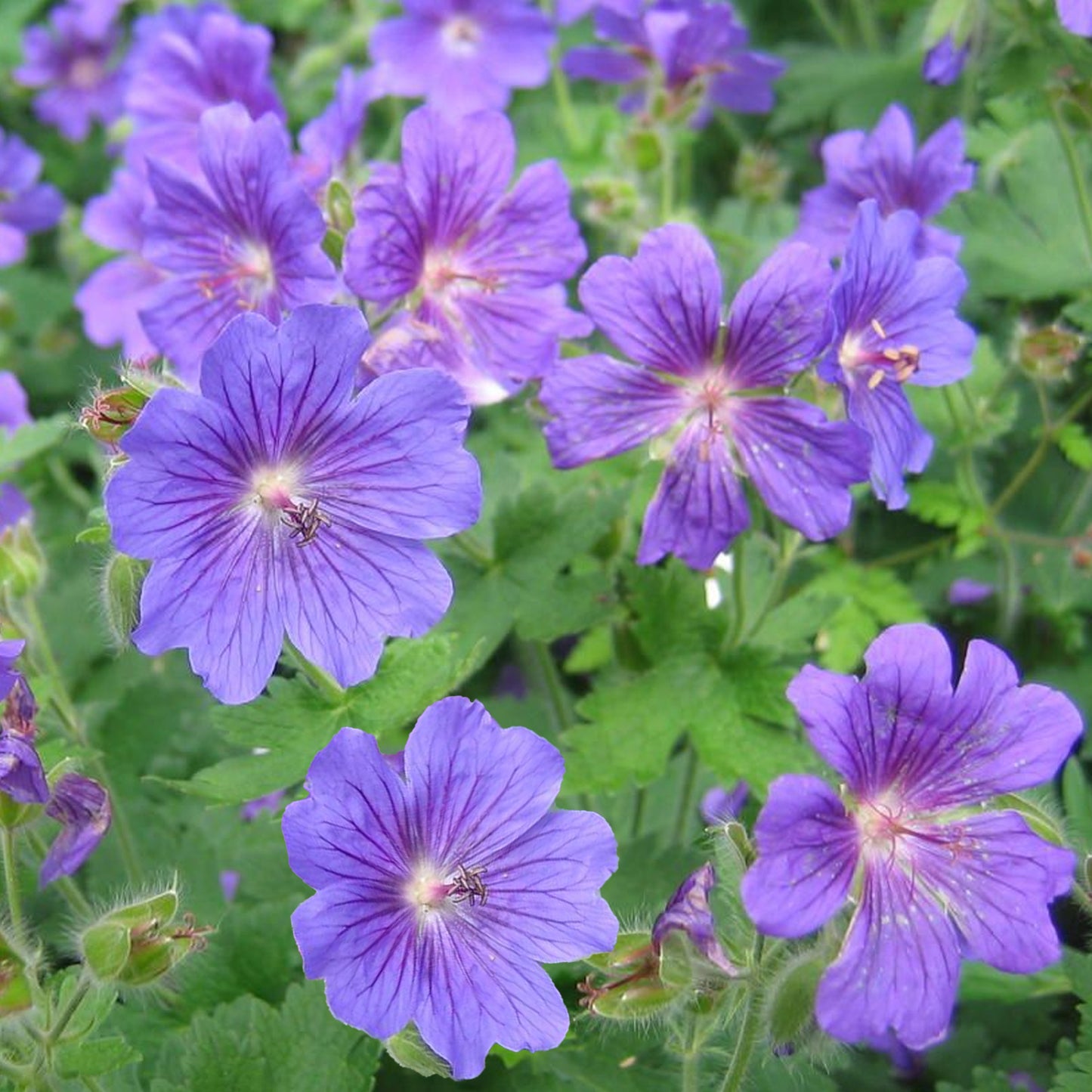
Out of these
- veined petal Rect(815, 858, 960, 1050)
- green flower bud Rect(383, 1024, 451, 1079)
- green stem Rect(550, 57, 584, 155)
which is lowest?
green stem Rect(550, 57, 584, 155)

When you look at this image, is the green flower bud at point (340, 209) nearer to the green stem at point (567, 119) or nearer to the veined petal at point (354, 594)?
the veined petal at point (354, 594)

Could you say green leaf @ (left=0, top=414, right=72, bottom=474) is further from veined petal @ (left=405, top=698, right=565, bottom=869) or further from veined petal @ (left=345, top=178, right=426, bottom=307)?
veined petal @ (left=405, top=698, right=565, bottom=869)

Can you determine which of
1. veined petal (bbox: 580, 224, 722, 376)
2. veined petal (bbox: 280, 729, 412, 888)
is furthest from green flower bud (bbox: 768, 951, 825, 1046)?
veined petal (bbox: 580, 224, 722, 376)

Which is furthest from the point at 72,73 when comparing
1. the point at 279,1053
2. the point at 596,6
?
the point at 279,1053

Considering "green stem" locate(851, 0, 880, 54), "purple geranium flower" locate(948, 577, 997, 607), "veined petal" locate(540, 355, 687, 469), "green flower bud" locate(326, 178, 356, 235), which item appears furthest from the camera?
"green stem" locate(851, 0, 880, 54)

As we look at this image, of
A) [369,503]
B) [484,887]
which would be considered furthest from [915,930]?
[369,503]

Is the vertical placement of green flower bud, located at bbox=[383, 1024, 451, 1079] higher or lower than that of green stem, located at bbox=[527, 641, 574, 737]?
higher

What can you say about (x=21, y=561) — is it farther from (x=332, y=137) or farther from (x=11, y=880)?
(x=332, y=137)

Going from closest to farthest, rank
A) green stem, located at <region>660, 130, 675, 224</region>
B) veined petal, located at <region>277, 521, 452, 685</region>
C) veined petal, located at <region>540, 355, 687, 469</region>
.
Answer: veined petal, located at <region>277, 521, 452, 685</region> < veined petal, located at <region>540, 355, 687, 469</region> < green stem, located at <region>660, 130, 675, 224</region>

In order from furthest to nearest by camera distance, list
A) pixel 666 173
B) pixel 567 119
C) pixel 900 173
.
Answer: pixel 567 119 → pixel 666 173 → pixel 900 173
